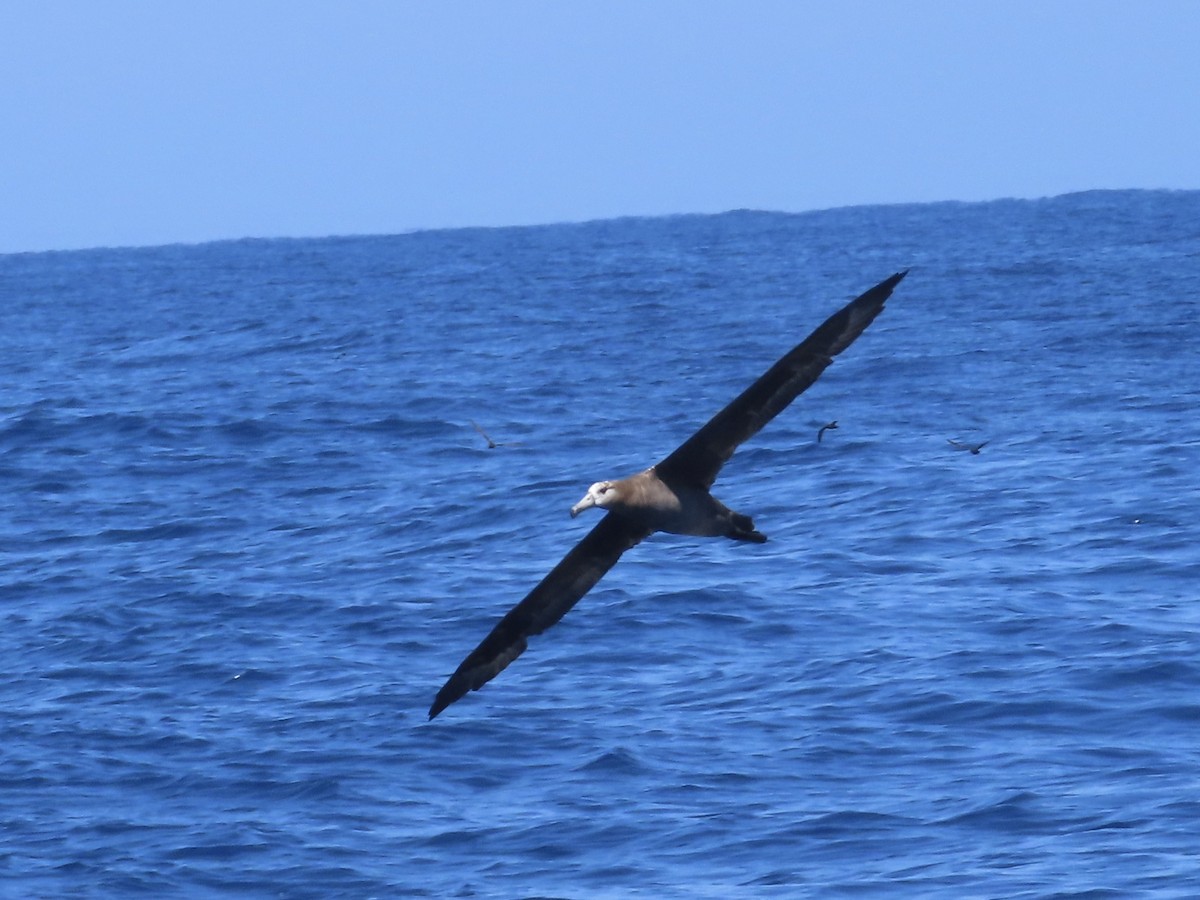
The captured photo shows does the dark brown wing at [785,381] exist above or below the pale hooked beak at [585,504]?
above

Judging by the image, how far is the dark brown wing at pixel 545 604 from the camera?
480 inches

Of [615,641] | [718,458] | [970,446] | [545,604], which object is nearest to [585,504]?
[718,458]

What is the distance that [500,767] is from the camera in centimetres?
1348

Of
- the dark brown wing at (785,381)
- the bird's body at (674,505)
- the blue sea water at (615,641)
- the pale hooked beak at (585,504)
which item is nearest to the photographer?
the pale hooked beak at (585,504)

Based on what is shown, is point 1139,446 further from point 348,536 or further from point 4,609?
point 4,609

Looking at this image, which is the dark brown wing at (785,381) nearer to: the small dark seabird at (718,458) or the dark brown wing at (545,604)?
the small dark seabird at (718,458)

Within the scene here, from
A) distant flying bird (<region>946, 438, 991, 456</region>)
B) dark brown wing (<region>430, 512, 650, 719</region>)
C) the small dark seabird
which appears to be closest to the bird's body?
the small dark seabird

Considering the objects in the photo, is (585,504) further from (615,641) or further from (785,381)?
(615,641)

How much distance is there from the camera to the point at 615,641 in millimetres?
16172

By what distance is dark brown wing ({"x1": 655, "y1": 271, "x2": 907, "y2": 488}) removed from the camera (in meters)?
10.9

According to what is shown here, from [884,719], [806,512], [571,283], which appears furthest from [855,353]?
[571,283]

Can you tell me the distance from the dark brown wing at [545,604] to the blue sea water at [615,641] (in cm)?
108

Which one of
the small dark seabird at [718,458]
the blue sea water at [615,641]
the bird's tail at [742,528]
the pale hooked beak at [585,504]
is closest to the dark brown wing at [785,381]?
the small dark seabird at [718,458]

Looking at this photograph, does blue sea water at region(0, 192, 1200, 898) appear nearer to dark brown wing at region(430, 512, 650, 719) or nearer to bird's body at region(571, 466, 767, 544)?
dark brown wing at region(430, 512, 650, 719)
